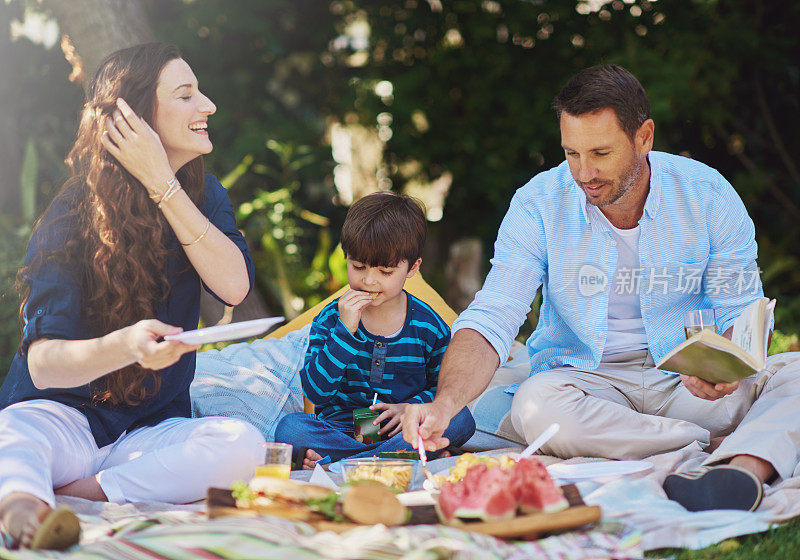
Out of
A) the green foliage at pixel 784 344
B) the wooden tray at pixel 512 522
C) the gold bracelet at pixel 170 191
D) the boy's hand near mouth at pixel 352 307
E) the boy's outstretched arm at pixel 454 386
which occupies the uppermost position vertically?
the gold bracelet at pixel 170 191

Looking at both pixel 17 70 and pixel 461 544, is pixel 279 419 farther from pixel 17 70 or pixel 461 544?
pixel 17 70

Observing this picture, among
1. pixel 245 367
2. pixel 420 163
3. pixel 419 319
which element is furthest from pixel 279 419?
pixel 420 163

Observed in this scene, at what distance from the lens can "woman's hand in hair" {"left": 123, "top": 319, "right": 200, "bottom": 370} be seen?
2467 millimetres

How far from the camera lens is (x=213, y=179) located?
11.4ft

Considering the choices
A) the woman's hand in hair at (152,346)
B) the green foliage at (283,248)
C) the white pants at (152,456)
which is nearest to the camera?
the woman's hand in hair at (152,346)

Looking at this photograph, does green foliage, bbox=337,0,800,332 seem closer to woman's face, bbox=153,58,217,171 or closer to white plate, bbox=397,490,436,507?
woman's face, bbox=153,58,217,171

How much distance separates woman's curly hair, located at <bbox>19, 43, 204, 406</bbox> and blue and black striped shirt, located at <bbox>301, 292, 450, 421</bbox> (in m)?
0.78

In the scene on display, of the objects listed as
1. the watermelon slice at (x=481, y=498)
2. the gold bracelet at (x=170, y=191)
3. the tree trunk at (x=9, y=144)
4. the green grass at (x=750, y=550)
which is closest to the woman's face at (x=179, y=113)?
the gold bracelet at (x=170, y=191)

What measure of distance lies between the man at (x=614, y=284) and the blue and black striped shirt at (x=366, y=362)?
0.34 metres

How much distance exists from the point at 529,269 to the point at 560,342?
0.40 m

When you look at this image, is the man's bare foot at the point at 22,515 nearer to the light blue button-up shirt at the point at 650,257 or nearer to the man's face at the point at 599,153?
the light blue button-up shirt at the point at 650,257

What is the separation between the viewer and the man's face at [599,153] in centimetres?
344

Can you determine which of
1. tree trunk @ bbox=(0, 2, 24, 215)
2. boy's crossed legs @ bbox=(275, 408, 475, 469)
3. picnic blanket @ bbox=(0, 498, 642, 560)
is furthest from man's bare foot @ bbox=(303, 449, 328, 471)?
tree trunk @ bbox=(0, 2, 24, 215)

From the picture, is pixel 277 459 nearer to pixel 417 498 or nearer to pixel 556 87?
pixel 417 498
